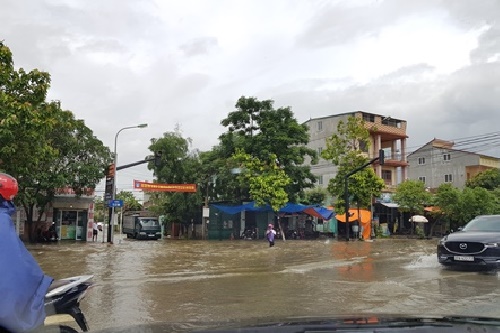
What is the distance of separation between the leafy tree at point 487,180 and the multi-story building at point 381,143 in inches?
308

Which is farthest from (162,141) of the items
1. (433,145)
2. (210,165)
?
(433,145)

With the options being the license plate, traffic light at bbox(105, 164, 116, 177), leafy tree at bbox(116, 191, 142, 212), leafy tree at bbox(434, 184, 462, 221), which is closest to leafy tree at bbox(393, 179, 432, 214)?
leafy tree at bbox(434, 184, 462, 221)

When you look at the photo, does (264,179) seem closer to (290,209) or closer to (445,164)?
(290,209)

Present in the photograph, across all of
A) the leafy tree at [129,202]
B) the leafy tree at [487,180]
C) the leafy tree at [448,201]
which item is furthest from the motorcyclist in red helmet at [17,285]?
the leafy tree at [129,202]

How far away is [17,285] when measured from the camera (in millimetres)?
2975

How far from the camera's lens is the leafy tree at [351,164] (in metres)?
33.8

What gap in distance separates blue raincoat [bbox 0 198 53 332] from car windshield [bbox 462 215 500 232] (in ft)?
38.4

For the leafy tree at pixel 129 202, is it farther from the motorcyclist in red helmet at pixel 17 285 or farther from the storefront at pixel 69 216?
the motorcyclist in red helmet at pixel 17 285

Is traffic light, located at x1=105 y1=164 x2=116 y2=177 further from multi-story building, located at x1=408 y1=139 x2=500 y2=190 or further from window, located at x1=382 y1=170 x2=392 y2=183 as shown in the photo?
multi-story building, located at x1=408 y1=139 x2=500 y2=190

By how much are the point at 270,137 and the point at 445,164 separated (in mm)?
29653

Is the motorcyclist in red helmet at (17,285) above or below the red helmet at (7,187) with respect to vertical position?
below

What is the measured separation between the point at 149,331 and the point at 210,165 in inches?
1350

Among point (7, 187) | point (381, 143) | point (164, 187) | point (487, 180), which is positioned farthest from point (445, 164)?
point (7, 187)

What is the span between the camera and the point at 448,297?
864 cm
